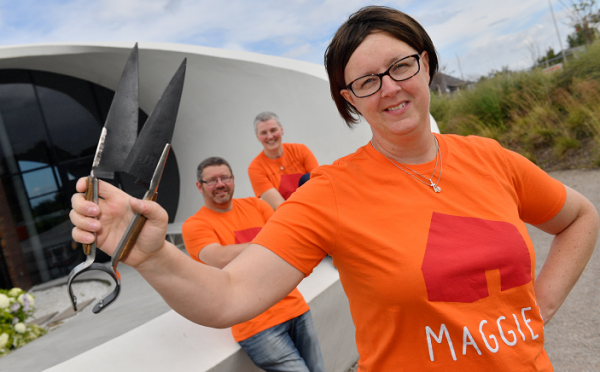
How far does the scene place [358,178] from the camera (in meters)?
1.12

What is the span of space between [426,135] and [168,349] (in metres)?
1.68

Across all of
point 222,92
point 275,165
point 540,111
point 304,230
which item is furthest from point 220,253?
point 540,111

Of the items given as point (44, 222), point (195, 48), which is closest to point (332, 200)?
point (195, 48)

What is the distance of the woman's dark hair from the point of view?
1.13 meters

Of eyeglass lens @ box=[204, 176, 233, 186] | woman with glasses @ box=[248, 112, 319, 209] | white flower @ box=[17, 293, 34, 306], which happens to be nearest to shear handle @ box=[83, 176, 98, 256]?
eyeglass lens @ box=[204, 176, 233, 186]

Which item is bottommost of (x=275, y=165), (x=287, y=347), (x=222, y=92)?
(x=287, y=347)

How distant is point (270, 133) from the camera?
3742 millimetres

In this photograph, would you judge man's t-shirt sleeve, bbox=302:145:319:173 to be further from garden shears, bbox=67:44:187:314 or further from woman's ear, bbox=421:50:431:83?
garden shears, bbox=67:44:187:314

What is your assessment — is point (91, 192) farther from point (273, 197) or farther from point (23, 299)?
point (23, 299)

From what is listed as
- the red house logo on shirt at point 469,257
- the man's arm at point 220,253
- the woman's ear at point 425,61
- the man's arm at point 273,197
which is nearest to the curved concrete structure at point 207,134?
the man's arm at point 220,253

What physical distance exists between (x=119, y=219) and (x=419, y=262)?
717 millimetres

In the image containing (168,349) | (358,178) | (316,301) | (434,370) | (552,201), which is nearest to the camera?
(434,370)

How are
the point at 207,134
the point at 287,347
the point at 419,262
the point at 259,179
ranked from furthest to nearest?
the point at 207,134, the point at 259,179, the point at 287,347, the point at 419,262

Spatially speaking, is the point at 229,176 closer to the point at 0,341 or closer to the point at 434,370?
the point at 434,370
